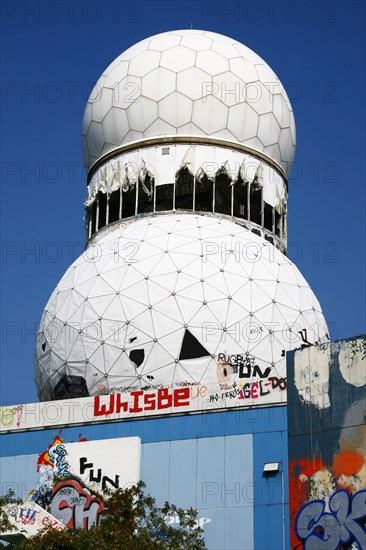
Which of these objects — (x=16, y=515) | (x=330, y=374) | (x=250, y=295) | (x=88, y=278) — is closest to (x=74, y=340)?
(x=88, y=278)

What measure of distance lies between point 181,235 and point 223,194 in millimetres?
4276

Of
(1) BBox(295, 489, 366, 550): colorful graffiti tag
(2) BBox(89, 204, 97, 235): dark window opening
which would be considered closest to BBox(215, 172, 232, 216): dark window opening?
(2) BBox(89, 204, 97, 235): dark window opening

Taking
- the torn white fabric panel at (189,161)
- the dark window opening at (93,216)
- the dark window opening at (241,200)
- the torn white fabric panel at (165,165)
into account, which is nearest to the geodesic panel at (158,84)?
the torn white fabric panel at (165,165)

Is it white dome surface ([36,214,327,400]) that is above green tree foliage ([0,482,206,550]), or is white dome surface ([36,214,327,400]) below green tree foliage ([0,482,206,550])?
above

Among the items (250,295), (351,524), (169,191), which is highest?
(169,191)

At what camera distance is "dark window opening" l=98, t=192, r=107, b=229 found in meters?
45.9

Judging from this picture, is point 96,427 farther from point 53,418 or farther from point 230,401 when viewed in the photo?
point 230,401

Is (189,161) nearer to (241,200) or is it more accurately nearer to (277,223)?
(241,200)

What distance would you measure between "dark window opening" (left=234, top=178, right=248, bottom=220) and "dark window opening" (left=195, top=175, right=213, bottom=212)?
1.04 meters

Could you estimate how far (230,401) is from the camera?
3519 cm

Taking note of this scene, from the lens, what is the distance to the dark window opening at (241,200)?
4528cm

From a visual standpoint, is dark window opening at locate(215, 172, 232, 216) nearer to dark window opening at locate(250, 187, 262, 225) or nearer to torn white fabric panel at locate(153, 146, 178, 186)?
dark window opening at locate(250, 187, 262, 225)

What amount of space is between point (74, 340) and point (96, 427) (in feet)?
15.5

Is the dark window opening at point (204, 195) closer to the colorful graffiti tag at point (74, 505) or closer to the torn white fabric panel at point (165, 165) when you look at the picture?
the torn white fabric panel at point (165, 165)
